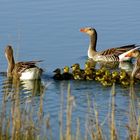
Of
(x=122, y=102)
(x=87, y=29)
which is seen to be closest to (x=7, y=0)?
(x=87, y=29)

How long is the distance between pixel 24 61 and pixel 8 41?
167 centimetres

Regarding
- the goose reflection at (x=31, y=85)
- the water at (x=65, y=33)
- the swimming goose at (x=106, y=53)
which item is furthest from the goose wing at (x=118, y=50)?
the goose reflection at (x=31, y=85)

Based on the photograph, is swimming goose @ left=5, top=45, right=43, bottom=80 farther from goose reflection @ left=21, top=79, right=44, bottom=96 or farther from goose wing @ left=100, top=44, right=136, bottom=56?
goose wing @ left=100, top=44, right=136, bottom=56

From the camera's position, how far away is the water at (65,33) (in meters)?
12.7

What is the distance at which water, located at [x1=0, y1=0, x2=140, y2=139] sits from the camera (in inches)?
499

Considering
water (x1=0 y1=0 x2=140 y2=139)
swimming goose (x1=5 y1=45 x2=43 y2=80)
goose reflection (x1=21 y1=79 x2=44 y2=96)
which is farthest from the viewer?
swimming goose (x1=5 y1=45 x2=43 y2=80)

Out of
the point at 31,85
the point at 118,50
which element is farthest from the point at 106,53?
the point at 31,85

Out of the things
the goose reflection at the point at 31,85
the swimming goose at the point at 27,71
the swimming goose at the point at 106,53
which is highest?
the swimming goose at the point at 106,53

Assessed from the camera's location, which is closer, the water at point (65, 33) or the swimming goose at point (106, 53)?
the water at point (65, 33)

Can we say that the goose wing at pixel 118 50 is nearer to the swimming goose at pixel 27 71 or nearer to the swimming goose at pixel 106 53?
the swimming goose at pixel 106 53

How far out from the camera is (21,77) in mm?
14281

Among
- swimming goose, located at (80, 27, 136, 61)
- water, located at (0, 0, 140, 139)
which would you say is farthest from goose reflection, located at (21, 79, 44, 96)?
swimming goose, located at (80, 27, 136, 61)

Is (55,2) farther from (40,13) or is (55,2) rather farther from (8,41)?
(8,41)

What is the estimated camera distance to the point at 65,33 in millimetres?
17844
